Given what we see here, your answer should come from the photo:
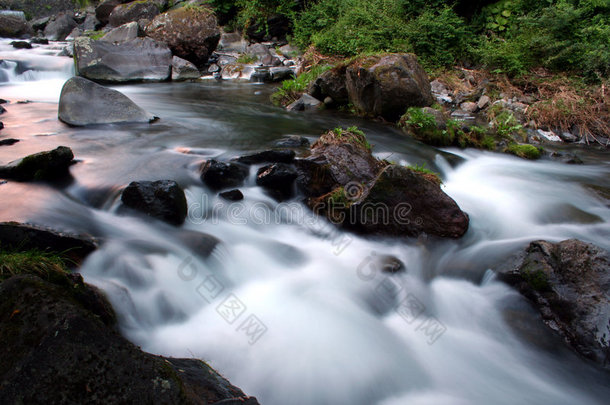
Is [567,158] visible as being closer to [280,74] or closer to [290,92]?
[290,92]

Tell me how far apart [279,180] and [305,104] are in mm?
5126

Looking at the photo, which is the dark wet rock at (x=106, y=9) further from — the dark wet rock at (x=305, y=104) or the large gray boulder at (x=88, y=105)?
the large gray boulder at (x=88, y=105)

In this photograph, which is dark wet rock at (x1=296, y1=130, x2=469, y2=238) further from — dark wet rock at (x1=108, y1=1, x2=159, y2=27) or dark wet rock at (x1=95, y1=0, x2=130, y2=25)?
dark wet rock at (x1=95, y1=0, x2=130, y2=25)

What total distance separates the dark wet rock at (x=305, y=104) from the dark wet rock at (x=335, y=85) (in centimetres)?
33

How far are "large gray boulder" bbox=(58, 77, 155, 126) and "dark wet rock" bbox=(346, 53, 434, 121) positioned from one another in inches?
182

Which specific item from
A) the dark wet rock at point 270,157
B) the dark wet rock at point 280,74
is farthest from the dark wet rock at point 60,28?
the dark wet rock at point 270,157

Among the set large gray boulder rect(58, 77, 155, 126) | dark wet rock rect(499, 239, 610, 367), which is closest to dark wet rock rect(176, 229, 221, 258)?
dark wet rock rect(499, 239, 610, 367)

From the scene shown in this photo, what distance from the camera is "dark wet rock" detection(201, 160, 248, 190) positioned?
15.7ft

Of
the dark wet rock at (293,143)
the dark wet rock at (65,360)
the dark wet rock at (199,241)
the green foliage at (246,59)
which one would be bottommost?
the dark wet rock at (199,241)

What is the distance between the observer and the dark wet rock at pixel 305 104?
933 cm

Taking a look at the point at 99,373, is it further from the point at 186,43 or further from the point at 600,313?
the point at 186,43

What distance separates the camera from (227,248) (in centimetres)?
400

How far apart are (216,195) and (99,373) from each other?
131 inches

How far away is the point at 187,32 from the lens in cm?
1437
